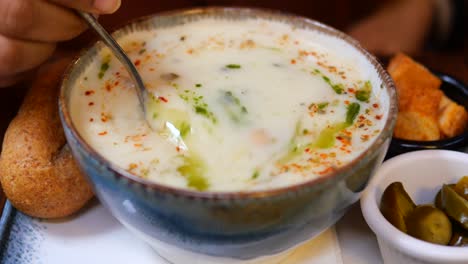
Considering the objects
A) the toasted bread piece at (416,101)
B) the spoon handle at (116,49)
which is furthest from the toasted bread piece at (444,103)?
the spoon handle at (116,49)

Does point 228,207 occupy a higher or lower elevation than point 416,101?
higher

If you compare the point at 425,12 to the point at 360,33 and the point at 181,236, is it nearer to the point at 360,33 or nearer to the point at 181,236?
the point at 360,33

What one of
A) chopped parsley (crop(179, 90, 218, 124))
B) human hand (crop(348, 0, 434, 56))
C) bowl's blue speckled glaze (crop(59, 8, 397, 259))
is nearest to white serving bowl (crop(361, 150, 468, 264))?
bowl's blue speckled glaze (crop(59, 8, 397, 259))

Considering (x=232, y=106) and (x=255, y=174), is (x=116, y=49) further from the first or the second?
(x=255, y=174)

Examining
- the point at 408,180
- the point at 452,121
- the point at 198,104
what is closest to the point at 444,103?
the point at 452,121

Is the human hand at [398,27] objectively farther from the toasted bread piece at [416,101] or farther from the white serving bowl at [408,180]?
the white serving bowl at [408,180]

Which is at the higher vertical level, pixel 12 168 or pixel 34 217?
pixel 12 168

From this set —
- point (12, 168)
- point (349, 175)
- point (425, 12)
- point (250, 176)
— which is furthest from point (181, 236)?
point (425, 12)
